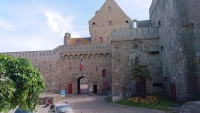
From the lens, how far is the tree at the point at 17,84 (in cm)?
450

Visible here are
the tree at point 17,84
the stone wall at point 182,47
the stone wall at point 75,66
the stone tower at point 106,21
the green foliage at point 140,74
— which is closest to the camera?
the tree at point 17,84

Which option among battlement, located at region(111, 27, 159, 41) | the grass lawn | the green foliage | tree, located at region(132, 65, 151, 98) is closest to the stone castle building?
battlement, located at region(111, 27, 159, 41)

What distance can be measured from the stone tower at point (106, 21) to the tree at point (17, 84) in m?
24.1

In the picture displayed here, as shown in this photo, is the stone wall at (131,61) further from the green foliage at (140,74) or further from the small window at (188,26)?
the small window at (188,26)

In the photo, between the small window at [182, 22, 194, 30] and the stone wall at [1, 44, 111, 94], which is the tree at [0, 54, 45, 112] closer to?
the small window at [182, 22, 194, 30]

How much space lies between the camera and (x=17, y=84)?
16.4 ft

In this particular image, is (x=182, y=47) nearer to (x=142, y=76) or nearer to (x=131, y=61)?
(x=142, y=76)

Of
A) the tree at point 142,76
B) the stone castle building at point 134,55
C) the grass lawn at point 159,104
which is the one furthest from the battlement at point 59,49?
the grass lawn at point 159,104

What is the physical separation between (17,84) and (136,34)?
1393 cm

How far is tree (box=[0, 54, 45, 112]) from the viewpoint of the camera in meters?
4.50

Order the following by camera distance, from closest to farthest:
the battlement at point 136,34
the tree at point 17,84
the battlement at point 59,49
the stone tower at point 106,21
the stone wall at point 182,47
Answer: the tree at point 17,84
the stone wall at point 182,47
the battlement at point 136,34
the battlement at point 59,49
the stone tower at point 106,21

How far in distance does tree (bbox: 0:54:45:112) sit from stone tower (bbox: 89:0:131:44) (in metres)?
24.1

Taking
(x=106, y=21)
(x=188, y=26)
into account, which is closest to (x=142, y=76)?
(x=188, y=26)

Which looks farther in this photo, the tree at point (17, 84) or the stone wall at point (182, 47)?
the stone wall at point (182, 47)
